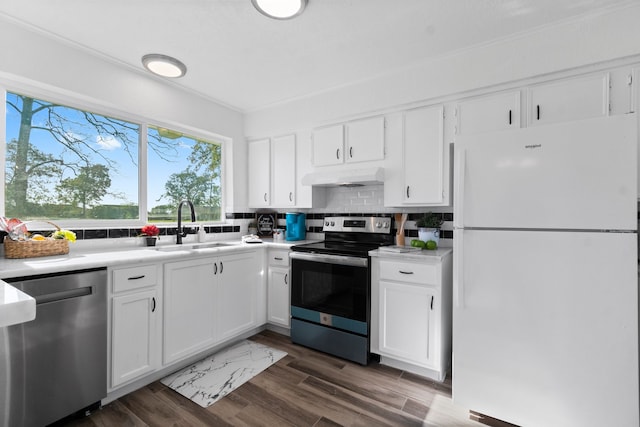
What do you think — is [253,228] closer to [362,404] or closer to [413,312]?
[413,312]

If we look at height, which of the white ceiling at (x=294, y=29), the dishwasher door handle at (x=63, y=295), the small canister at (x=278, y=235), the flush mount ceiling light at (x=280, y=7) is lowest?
the dishwasher door handle at (x=63, y=295)

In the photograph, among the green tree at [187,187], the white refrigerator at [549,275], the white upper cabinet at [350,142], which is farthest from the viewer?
the green tree at [187,187]

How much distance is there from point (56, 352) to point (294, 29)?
2375mm

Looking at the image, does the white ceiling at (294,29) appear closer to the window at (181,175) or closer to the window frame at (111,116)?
the window frame at (111,116)

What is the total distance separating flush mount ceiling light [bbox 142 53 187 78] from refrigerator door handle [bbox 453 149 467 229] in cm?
213

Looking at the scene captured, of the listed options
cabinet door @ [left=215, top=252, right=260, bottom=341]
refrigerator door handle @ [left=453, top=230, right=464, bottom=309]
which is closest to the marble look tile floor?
cabinet door @ [left=215, top=252, right=260, bottom=341]

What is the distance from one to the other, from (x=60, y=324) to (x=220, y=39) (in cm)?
203

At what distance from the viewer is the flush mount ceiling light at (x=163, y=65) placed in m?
2.30

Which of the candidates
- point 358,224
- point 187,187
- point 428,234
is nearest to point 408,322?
point 428,234

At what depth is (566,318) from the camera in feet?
5.10

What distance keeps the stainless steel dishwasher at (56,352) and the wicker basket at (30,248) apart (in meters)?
0.42

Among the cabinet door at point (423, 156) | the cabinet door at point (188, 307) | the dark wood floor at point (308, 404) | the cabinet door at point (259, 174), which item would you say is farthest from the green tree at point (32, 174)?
the cabinet door at point (423, 156)

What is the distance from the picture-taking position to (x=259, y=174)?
3.62m

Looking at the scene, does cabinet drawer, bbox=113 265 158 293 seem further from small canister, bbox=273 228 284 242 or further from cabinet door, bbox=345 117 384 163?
cabinet door, bbox=345 117 384 163
